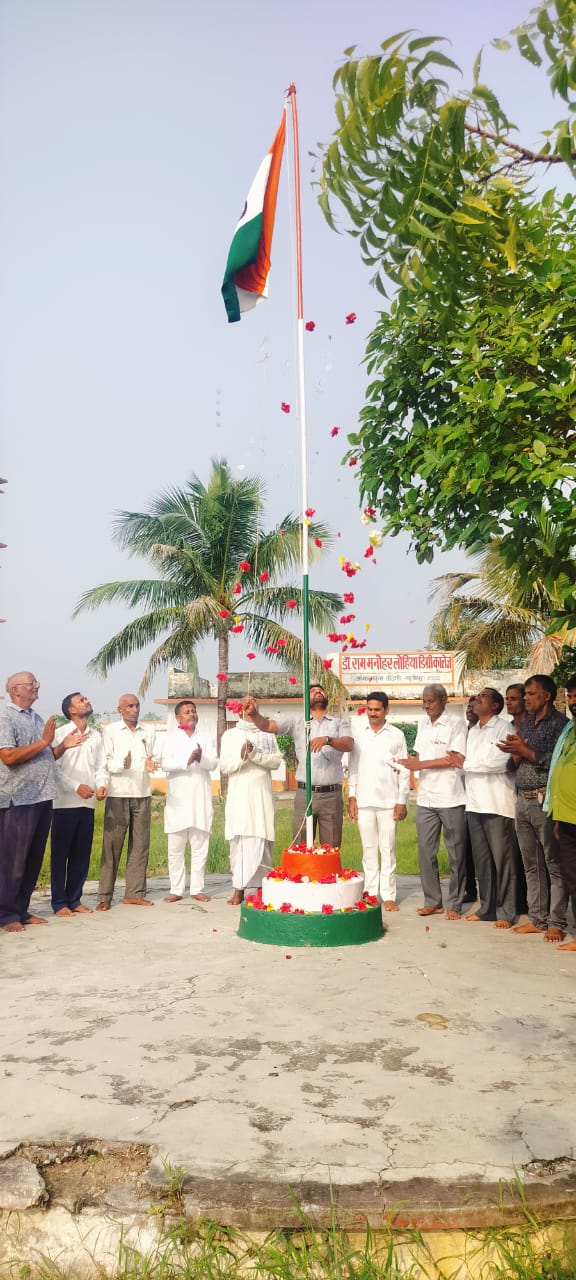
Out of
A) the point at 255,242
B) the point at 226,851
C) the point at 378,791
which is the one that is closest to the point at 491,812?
the point at 378,791

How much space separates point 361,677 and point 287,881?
22939 millimetres

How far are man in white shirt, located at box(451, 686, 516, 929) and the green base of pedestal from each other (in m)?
1.15

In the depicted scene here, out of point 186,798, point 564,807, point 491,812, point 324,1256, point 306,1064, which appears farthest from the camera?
point 186,798

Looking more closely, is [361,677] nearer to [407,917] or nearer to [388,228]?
[407,917]

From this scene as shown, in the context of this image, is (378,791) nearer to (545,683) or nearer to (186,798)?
(186,798)

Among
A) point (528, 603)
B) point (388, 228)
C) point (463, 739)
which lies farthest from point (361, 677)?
point (388, 228)

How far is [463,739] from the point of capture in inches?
305

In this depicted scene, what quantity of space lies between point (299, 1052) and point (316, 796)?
3928 millimetres

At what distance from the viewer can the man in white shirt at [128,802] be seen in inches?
316

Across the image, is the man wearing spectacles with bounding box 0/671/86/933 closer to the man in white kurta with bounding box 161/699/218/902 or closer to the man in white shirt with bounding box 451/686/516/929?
the man in white kurta with bounding box 161/699/218/902

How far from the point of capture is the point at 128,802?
8.09 metres

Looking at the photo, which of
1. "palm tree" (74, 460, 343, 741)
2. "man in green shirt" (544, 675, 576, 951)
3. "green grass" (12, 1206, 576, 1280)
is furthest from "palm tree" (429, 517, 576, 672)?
"green grass" (12, 1206, 576, 1280)

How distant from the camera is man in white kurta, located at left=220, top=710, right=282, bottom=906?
786 centimetres

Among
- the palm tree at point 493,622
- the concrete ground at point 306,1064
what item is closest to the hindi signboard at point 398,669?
the palm tree at point 493,622
